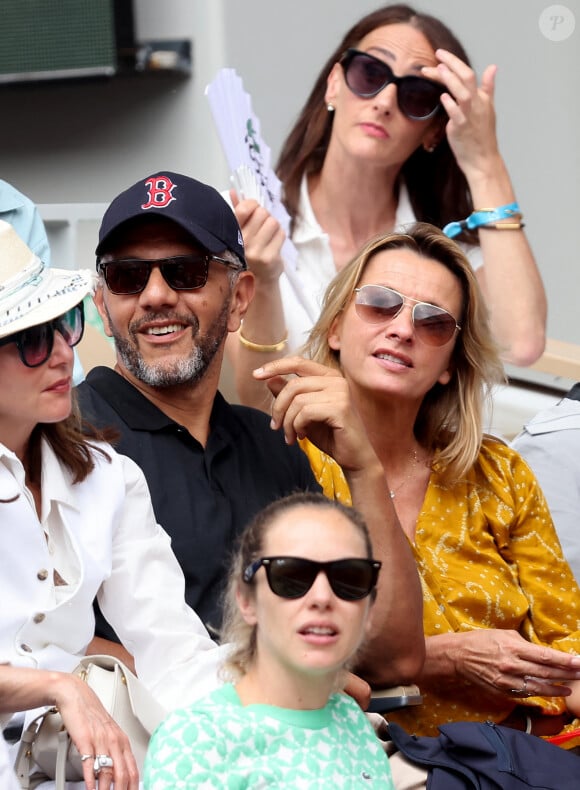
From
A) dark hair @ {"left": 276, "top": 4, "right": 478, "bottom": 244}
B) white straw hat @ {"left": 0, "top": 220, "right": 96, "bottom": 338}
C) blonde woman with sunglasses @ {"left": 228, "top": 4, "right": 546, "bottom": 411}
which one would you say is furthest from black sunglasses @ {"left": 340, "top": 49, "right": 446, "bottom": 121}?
white straw hat @ {"left": 0, "top": 220, "right": 96, "bottom": 338}

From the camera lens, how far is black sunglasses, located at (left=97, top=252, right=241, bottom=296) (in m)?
2.86

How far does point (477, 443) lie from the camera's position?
327cm

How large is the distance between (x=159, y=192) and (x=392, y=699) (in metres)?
1.15

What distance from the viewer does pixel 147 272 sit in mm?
2867

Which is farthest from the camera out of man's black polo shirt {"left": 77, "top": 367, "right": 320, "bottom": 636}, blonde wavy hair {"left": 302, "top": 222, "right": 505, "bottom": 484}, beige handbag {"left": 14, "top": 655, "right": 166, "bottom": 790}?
blonde wavy hair {"left": 302, "top": 222, "right": 505, "bottom": 484}

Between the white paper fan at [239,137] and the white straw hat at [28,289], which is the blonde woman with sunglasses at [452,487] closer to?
the white paper fan at [239,137]

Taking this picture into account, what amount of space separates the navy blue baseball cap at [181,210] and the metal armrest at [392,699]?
0.99 m

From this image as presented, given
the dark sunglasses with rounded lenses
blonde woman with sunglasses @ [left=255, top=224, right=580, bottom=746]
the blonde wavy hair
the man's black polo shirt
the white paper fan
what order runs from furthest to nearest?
1. the white paper fan
2. the blonde wavy hair
3. the dark sunglasses with rounded lenses
4. blonde woman with sunglasses @ [left=255, top=224, right=580, bottom=746]
5. the man's black polo shirt


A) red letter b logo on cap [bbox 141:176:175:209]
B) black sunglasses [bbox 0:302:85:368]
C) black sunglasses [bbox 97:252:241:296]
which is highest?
red letter b logo on cap [bbox 141:176:175:209]

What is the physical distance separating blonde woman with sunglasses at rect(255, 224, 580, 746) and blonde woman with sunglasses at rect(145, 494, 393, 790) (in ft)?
2.14

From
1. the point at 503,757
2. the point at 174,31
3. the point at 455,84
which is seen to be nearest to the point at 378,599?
the point at 503,757

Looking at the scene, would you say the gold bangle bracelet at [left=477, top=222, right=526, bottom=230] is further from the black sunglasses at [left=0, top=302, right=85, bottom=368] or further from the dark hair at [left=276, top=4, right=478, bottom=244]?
the black sunglasses at [left=0, top=302, right=85, bottom=368]

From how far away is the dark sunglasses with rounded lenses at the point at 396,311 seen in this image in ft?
10.3

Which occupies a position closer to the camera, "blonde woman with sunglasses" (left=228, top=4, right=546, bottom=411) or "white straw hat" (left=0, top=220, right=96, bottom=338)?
"white straw hat" (left=0, top=220, right=96, bottom=338)
